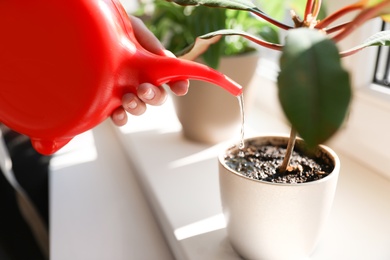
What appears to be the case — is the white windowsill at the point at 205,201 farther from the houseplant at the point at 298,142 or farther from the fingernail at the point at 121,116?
the fingernail at the point at 121,116

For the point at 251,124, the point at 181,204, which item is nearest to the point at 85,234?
the point at 181,204

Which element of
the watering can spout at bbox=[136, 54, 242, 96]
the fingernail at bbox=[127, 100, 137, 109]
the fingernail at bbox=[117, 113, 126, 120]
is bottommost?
the fingernail at bbox=[117, 113, 126, 120]

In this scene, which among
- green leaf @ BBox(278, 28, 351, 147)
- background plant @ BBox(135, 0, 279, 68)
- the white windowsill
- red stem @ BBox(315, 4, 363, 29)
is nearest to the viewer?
green leaf @ BBox(278, 28, 351, 147)

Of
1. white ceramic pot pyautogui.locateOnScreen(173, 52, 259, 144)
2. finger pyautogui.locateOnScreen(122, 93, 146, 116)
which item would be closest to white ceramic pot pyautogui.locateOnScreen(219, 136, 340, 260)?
finger pyautogui.locateOnScreen(122, 93, 146, 116)

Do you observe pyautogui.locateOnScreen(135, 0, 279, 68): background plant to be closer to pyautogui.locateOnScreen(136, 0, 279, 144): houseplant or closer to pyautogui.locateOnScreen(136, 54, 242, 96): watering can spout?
pyautogui.locateOnScreen(136, 0, 279, 144): houseplant

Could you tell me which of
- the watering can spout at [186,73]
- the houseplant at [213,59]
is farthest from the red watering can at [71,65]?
the houseplant at [213,59]

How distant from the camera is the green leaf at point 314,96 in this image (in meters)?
0.23

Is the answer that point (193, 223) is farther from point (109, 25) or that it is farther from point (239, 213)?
point (109, 25)

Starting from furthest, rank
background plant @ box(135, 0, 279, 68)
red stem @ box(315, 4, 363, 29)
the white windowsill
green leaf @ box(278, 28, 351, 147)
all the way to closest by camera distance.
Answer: background plant @ box(135, 0, 279, 68) < the white windowsill < red stem @ box(315, 4, 363, 29) < green leaf @ box(278, 28, 351, 147)

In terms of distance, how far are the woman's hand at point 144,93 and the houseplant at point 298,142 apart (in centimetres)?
7

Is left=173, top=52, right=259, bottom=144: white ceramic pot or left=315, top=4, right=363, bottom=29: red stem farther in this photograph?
left=173, top=52, right=259, bottom=144: white ceramic pot

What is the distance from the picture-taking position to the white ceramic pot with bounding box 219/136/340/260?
15.4 inches

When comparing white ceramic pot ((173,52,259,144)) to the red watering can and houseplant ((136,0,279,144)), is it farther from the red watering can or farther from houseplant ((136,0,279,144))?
the red watering can

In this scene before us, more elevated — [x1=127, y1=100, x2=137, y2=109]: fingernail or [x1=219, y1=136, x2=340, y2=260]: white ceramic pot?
[x1=127, y1=100, x2=137, y2=109]: fingernail
